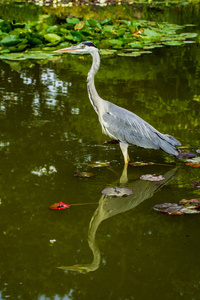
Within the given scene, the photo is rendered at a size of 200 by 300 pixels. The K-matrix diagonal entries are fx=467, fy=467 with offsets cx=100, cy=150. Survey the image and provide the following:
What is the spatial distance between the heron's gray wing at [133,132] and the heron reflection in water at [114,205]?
323mm

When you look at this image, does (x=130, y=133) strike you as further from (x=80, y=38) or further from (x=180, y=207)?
(x=80, y=38)

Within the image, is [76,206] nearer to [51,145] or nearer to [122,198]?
[122,198]

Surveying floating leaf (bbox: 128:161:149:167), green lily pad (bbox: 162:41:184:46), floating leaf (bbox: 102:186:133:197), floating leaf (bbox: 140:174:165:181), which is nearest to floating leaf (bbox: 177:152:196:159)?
floating leaf (bbox: 128:161:149:167)

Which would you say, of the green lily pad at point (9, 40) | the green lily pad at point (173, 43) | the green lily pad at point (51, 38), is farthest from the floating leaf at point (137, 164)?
the green lily pad at point (173, 43)

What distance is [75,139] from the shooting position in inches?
234

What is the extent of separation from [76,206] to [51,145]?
1.64 metres

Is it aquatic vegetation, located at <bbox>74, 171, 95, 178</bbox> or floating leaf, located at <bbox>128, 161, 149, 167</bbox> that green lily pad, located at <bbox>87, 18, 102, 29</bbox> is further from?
aquatic vegetation, located at <bbox>74, 171, 95, 178</bbox>

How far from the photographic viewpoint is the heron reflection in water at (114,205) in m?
3.40

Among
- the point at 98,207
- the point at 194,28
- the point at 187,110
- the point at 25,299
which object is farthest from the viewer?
the point at 194,28

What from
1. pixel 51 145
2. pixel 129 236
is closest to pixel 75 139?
pixel 51 145

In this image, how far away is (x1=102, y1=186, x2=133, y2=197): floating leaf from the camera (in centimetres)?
433

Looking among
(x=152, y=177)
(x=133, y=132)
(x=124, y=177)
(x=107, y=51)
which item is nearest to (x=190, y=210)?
(x=152, y=177)

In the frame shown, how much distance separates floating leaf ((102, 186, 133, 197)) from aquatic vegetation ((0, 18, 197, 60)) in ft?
20.8

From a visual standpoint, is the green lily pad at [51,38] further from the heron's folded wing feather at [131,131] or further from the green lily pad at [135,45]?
the heron's folded wing feather at [131,131]
